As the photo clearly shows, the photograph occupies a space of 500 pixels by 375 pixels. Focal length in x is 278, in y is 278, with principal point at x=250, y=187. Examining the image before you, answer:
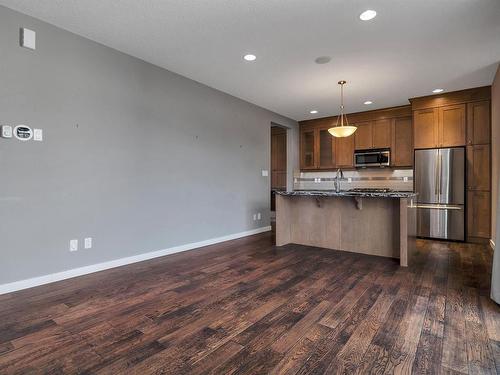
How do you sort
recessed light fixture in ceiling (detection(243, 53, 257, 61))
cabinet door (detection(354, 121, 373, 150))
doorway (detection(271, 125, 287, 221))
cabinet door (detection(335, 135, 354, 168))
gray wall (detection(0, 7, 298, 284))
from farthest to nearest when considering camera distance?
doorway (detection(271, 125, 287, 221))
cabinet door (detection(335, 135, 354, 168))
cabinet door (detection(354, 121, 373, 150))
recessed light fixture in ceiling (detection(243, 53, 257, 61))
gray wall (detection(0, 7, 298, 284))

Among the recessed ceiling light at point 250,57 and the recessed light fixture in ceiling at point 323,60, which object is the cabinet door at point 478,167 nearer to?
the recessed light fixture in ceiling at point 323,60

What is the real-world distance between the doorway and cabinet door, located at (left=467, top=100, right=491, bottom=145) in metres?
3.95

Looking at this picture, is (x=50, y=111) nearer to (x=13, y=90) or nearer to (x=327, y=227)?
(x=13, y=90)

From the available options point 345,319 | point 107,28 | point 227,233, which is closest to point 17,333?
point 345,319

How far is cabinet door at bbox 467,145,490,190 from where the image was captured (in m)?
4.78

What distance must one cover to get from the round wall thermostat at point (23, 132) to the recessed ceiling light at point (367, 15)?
3.45 metres

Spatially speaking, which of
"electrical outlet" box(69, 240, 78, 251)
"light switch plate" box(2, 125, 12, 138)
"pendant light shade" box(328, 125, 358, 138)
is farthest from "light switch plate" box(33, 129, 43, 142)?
"pendant light shade" box(328, 125, 358, 138)

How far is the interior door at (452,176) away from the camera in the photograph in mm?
4938

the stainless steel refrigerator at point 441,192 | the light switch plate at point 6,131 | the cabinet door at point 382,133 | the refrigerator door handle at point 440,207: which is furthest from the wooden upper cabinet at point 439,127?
the light switch plate at point 6,131

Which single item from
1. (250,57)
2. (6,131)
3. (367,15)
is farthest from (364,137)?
(6,131)

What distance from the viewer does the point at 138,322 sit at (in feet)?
6.84

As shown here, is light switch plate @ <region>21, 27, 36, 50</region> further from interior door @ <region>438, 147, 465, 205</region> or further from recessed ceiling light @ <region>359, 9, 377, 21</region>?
interior door @ <region>438, 147, 465, 205</region>

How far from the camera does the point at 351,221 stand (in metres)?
4.19

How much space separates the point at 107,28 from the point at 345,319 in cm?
363
